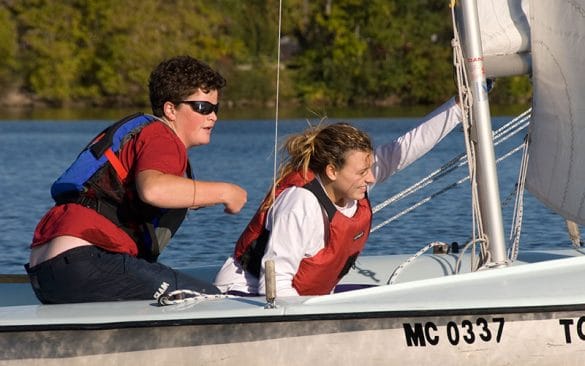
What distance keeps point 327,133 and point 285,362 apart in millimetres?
791

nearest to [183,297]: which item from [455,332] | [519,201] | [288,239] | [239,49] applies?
[288,239]

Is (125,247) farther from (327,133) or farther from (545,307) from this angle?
(545,307)

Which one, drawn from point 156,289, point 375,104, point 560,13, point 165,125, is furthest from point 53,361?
point 375,104

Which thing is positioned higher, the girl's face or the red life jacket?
the girl's face

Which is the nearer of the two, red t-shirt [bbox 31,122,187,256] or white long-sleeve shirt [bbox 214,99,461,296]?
red t-shirt [bbox 31,122,187,256]

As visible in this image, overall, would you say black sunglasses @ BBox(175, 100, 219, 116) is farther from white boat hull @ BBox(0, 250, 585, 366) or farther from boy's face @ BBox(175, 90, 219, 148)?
white boat hull @ BBox(0, 250, 585, 366)

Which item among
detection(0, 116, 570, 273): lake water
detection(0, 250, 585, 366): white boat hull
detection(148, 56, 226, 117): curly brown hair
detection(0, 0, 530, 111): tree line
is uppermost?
detection(148, 56, 226, 117): curly brown hair

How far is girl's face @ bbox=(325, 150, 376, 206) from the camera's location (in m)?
5.02

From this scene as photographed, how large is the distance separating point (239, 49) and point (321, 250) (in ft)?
182

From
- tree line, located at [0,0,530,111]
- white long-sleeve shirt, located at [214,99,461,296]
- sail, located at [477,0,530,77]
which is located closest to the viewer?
white long-sleeve shirt, located at [214,99,461,296]

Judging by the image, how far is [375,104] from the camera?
5988cm

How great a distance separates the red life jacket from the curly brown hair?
44 cm

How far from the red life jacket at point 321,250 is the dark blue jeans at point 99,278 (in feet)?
0.60

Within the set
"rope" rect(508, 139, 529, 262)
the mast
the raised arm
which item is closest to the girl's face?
the mast
